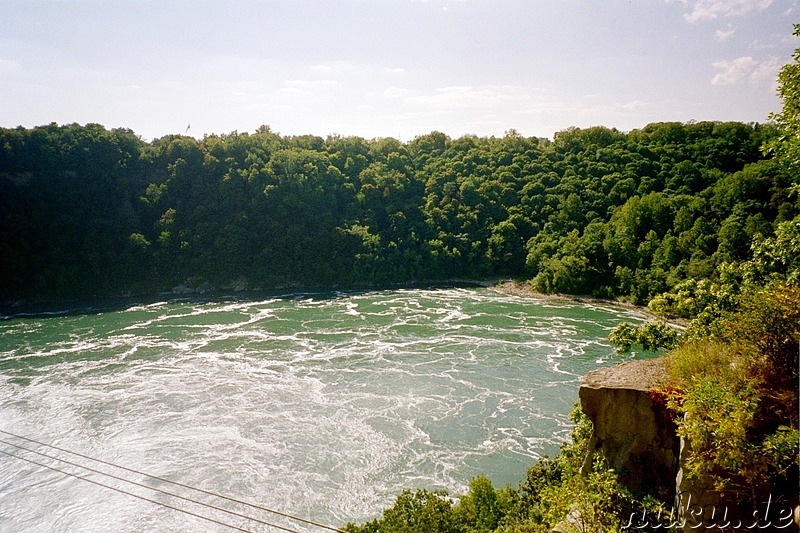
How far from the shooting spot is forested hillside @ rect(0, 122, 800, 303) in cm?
4094

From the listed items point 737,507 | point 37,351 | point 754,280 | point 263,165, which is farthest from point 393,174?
point 737,507

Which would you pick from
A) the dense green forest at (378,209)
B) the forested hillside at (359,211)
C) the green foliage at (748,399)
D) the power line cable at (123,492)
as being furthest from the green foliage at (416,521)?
the forested hillside at (359,211)

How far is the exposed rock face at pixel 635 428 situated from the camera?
701 cm

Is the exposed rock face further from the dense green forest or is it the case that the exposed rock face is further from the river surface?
the dense green forest

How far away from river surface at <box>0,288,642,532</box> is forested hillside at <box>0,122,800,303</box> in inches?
394

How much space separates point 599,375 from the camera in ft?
26.1

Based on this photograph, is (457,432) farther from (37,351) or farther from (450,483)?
(37,351)

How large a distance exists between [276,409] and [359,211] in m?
37.6

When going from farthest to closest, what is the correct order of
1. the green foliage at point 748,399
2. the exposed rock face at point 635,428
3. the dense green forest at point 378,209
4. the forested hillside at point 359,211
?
the forested hillside at point 359,211, the dense green forest at point 378,209, the exposed rock face at point 635,428, the green foliage at point 748,399

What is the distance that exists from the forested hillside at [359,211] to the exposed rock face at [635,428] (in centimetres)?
3276

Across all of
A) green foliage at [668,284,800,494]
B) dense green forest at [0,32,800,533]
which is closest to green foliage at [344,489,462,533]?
green foliage at [668,284,800,494]

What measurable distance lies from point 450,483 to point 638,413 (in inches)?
327

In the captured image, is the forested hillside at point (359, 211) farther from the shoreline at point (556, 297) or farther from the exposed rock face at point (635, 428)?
the exposed rock face at point (635, 428)

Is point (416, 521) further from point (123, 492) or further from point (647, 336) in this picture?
point (123, 492)
